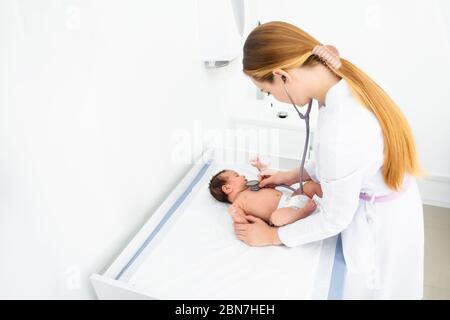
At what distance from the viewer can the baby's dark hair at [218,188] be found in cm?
143

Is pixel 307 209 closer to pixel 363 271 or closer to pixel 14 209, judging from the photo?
pixel 363 271

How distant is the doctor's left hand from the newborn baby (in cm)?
4

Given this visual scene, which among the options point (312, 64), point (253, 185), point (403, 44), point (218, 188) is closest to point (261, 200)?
point (253, 185)

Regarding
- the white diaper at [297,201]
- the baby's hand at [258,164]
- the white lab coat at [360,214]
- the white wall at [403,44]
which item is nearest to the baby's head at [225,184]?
the baby's hand at [258,164]

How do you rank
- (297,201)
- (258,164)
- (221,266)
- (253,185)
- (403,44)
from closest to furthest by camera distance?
(221,266) < (297,201) < (253,185) < (258,164) < (403,44)

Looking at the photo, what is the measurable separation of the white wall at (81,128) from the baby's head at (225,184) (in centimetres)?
22

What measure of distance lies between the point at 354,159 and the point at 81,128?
30.4 inches

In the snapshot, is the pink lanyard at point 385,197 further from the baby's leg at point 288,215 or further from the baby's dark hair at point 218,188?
the baby's dark hair at point 218,188

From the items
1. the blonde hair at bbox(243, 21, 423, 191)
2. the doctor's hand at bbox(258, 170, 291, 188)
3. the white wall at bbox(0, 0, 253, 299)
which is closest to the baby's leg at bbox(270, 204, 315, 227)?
the doctor's hand at bbox(258, 170, 291, 188)

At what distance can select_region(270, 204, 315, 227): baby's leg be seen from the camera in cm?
121

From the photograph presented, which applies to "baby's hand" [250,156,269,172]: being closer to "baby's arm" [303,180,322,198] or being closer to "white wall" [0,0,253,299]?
"baby's arm" [303,180,322,198]

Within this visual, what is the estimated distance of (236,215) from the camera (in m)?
1.28

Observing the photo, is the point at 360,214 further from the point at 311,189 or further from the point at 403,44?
the point at 403,44

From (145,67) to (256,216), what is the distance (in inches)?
27.7
